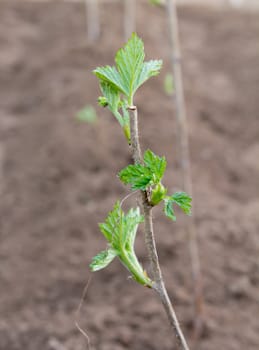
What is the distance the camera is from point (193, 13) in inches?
388

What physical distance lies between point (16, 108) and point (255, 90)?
2.73 metres

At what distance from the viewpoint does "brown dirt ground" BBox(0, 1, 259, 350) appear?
2.81 metres

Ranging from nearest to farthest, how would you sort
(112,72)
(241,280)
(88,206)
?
(112,72) < (241,280) < (88,206)

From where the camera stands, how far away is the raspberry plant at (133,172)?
3.06ft

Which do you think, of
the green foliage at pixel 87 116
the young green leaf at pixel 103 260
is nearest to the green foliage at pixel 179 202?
the young green leaf at pixel 103 260

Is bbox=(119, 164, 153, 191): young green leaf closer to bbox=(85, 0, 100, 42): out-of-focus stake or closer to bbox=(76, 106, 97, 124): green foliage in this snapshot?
bbox=(76, 106, 97, 124): green foliage

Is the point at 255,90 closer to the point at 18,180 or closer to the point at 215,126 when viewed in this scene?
the point at 215,126

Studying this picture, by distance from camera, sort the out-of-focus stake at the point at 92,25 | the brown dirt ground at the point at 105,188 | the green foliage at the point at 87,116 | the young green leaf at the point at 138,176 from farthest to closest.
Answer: the out-of-focus stake at the point at 92,25
the green foliage at the point at 87,116
the brown dirt ground at the point at 105,188
the young green leaf at the point at 138,176

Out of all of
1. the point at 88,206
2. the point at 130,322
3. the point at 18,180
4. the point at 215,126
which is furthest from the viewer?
the point at 215,126

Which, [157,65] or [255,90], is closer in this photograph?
[157,65]

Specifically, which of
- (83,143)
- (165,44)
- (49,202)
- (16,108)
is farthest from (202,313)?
(165,44)

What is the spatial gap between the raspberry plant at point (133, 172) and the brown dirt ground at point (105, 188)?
173 centimetres

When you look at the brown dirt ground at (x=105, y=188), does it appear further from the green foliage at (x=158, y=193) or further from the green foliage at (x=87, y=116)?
the green foliage at (x=158, y=193)

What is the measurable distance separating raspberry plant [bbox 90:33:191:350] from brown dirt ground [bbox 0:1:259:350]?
1732 mm
